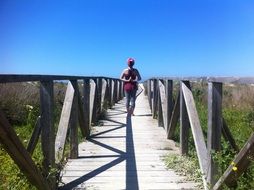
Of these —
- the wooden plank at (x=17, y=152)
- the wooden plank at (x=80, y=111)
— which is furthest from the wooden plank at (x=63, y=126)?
the wooden plank at (x=17, y=152)

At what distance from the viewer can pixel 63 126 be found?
583 cm

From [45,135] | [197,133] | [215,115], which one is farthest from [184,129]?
[45,135]

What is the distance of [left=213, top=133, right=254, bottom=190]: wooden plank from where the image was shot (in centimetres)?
342

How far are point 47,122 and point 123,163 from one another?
77.9 inches

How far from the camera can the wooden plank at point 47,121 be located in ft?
14.4

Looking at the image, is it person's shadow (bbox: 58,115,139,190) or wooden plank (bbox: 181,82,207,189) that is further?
person's shadow (bbox: 58,115,139,190)

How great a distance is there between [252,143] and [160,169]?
261cm

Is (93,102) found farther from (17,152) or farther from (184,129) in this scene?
(17,152)

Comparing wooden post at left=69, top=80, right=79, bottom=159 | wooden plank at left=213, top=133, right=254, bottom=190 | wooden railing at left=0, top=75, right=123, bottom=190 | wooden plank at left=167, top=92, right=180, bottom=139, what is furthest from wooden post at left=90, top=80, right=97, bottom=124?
wooden plank at left=213, top=133, right=254, bottom=190

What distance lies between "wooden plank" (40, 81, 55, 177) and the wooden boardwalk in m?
0.66

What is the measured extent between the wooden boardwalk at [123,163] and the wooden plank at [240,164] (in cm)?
95

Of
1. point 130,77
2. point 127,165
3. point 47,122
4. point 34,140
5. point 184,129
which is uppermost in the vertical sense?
point 130,77

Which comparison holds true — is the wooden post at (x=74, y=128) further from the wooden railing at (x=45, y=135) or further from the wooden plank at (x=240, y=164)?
the wooden plank at (x=240, y=164)

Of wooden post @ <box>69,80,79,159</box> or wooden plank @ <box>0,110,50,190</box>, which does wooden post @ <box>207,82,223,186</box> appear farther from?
wooden post @ <box>69,80,79,159</box>
